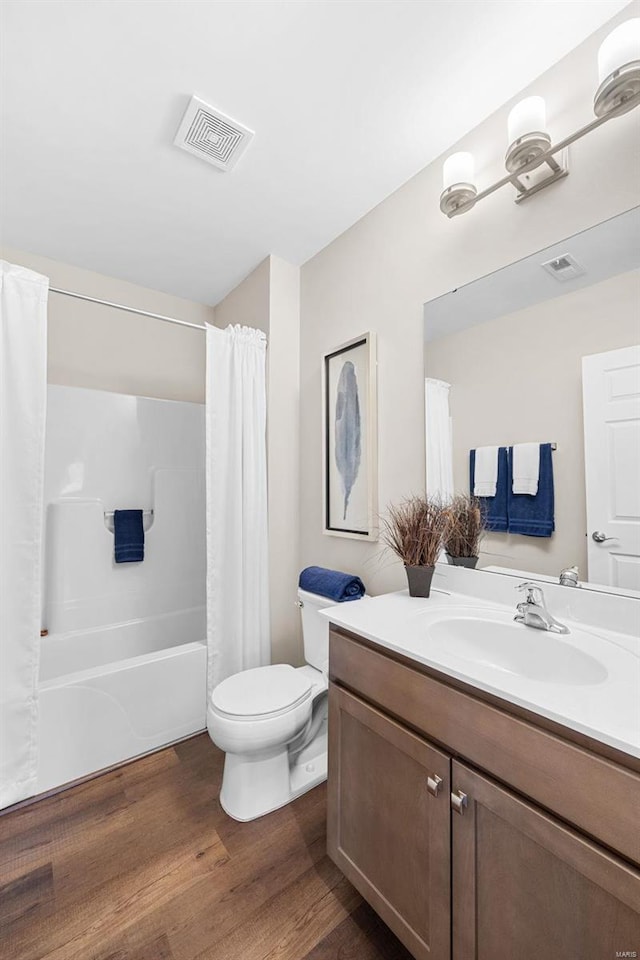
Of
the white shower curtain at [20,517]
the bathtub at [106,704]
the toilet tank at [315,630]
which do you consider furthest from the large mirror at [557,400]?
the white shower curtain at [20,517]

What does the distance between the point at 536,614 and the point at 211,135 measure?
6.31 feet

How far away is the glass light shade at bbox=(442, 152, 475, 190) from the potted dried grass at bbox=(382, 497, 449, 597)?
1.07 m

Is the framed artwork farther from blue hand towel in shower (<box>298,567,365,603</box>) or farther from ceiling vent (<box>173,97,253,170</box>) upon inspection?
ceiling vent (<box>173,97,253,170</box>)

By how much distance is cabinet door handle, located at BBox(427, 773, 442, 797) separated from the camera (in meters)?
0.89

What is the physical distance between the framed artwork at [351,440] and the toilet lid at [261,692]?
2.17ft

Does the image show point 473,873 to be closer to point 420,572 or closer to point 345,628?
point 345,628

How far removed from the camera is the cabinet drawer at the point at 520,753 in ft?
2.08

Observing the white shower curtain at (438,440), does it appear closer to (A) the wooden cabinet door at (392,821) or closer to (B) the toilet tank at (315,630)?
(B) the toilet tank at (315,630)

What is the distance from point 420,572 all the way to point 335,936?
101 centimetres

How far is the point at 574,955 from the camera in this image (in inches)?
26.7

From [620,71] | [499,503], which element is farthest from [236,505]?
[620,71]

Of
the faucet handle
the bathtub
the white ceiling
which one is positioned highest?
the white ceiling

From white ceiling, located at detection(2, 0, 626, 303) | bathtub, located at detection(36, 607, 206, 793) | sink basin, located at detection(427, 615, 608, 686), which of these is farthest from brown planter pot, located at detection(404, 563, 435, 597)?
white ceiling, located at detection(2, 0, 626, 303)

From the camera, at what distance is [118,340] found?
8.41 ft
